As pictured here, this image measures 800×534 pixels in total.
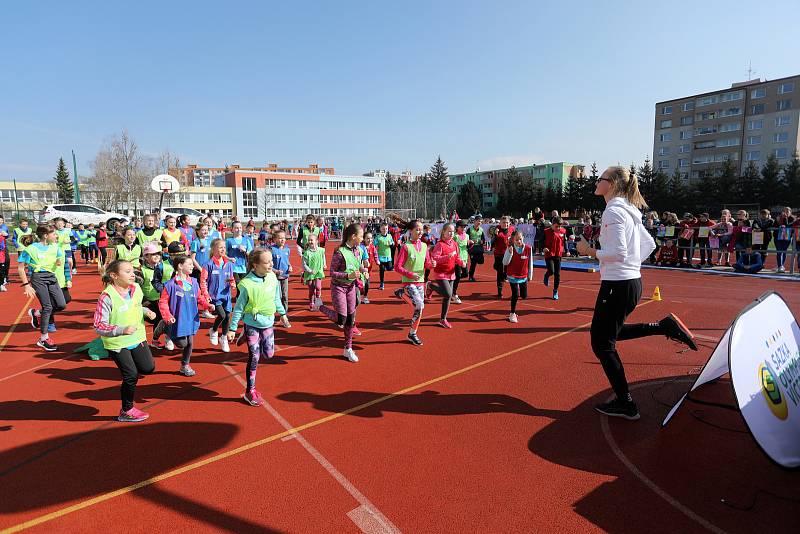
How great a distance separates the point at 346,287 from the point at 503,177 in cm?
9698

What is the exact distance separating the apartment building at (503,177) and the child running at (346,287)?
79.8 metres

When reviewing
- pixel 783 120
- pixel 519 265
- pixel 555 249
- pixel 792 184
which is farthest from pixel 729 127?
pixel 519 265

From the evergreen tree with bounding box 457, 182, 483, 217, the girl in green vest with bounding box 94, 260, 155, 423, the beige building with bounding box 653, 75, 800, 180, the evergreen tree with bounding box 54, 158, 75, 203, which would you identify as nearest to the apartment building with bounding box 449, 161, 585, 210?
the evergreen tree with bounding box 457, 182, 483, 217

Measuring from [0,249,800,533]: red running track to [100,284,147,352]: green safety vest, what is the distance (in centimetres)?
88

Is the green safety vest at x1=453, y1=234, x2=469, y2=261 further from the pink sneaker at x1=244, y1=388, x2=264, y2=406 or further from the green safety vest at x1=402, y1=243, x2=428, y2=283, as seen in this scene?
the pink sneaker at x1=244, y1=388, x2=264, y2=406

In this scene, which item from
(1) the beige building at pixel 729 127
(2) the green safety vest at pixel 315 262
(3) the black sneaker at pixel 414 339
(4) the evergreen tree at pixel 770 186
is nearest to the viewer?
(3) the black sneaker at pixel 414 339

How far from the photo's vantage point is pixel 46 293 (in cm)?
704

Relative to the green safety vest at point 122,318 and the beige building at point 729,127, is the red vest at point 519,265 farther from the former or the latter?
the beige building at point 729,127

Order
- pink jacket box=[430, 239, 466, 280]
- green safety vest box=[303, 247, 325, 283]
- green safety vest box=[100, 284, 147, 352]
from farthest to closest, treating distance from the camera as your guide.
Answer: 1. green safety vest box=[303, 247, 325, 283]
2. pink jacket box=[430, 239, 466, 280]
3. green safety vest box=[100, 284, 147, 352]

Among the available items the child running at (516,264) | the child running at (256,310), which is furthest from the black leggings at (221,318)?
the child running at (516,264)

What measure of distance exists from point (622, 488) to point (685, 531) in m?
0.48

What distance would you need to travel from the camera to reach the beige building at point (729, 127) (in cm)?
5619

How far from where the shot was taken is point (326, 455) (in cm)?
383

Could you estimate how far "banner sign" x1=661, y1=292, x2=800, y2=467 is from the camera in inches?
120
